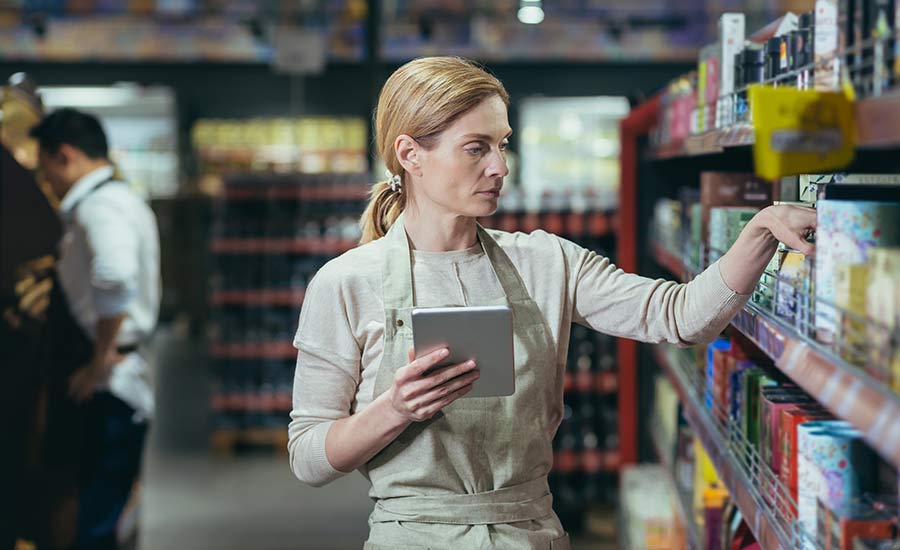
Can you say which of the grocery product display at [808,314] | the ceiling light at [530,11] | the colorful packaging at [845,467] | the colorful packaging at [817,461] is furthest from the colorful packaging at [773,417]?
the ceiling light at [530,11]

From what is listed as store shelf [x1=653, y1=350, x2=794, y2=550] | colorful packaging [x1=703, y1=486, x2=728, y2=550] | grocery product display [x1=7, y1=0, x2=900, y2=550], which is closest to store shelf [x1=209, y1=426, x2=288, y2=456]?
grocery product display [x1=7, y1=0, x2=900, y2=550]

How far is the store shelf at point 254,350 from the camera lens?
26.9 ft

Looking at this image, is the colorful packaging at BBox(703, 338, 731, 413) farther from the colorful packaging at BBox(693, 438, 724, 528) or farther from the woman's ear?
the woman's ear

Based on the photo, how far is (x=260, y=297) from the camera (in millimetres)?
8203

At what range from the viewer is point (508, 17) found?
40.7ft

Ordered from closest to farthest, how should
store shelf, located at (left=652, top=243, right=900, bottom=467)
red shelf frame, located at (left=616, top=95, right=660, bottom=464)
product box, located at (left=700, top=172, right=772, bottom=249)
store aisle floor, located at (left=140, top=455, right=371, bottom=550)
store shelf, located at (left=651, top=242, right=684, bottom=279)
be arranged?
1. store shelf, located at (left=652, top=243, right=900, bottom=467)
2. product box, located at (left=700, top=172, right=772, bottom=249)
3. store shelf, located at (left=651, top=242, right=684, bottom=279)
4. red shelf frame, located at (left=616, top=95, right=660, bottom=464)
5. store aisle floor, located at (left=140, top=455, right=371, bottom=550)

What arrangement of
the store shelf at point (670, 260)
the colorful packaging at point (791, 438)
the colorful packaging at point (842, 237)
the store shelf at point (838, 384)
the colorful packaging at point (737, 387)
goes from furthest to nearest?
the store shelf at point (670, 260) → the colorful packaging at point (737, 387) → the colorful packaging at point (791, 438) → the colorful packaging at point (842, 237) → the store shelf at point (838, 384)

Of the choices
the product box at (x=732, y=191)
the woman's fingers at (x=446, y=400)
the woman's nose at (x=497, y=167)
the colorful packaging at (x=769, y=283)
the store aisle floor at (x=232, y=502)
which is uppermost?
the woman's nose at (x=497, y=167)

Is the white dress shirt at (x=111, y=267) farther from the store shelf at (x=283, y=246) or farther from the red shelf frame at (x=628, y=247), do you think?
the store shelf at (x=283, y=246)

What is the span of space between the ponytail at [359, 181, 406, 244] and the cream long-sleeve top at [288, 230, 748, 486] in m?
0.17

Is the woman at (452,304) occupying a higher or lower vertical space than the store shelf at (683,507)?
higher

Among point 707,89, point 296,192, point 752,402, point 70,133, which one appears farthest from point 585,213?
point 752,402

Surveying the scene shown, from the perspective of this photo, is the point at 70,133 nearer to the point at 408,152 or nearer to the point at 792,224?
the point at 408,152

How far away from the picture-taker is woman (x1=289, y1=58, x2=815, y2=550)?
2.14 meters
